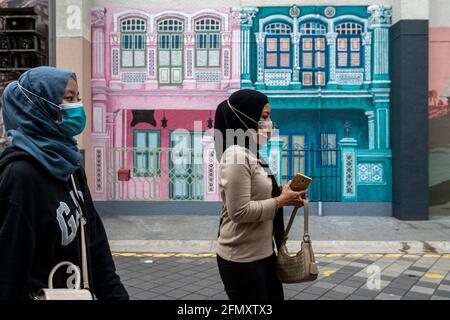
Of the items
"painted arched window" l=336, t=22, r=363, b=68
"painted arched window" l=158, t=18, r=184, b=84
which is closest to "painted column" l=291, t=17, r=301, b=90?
"painted arched window" l=336, t=22, r=363, b=68

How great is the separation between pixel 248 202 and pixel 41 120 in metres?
1.22

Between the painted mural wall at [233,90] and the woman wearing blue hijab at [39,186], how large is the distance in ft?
27.8

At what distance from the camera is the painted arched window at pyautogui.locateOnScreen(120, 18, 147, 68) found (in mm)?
10609

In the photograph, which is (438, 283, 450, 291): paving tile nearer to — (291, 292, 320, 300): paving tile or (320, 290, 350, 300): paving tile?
(320, 290, 350, 300): paving tile

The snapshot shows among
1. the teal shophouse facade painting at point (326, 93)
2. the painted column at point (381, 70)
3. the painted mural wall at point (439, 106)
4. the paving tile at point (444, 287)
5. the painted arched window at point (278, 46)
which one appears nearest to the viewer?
the paving tile at point (444, 287)

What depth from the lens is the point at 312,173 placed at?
34.0 feet

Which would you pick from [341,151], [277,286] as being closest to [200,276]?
[277,286]

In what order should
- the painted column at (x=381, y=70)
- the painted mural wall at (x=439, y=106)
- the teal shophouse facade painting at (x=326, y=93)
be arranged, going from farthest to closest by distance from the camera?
the teal shophouse facade painting at (x=326, y=93)
the painted column at (x=381, y=70)
the painted mural wall at (x=439, y=106)

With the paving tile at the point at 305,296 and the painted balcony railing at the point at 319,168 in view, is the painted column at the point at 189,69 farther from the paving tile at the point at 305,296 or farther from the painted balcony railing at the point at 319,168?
the paving tile at the point at 305,296

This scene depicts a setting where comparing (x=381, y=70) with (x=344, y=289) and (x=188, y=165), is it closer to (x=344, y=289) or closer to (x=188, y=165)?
(x=188, y=165)

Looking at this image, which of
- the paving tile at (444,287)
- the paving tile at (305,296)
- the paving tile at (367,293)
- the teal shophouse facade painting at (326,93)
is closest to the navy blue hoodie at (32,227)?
the paving tile at (305,296)

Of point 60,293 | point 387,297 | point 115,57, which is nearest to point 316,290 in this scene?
point 387,297

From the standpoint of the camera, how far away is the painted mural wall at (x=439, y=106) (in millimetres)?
10031
